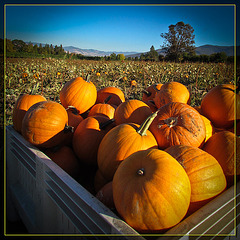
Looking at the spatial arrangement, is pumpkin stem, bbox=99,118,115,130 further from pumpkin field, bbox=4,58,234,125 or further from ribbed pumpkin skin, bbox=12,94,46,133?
pumpkin field, bbox=4,58,234,125

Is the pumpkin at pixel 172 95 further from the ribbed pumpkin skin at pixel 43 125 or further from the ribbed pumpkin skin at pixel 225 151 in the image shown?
the ribbed pumpkin skin at pixel 43 125

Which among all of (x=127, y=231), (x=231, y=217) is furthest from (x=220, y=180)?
(x=127, y=231)

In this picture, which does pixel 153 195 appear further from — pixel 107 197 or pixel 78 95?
pixel 78 95

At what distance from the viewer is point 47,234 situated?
5.14ft

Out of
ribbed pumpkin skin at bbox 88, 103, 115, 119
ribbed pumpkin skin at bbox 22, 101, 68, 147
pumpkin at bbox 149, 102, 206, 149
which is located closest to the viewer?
pumpkin at bbox 149, 102, 206, 149

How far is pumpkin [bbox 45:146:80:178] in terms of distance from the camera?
1.86 metres

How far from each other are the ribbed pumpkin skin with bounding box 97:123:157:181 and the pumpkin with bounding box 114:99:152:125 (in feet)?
1.08

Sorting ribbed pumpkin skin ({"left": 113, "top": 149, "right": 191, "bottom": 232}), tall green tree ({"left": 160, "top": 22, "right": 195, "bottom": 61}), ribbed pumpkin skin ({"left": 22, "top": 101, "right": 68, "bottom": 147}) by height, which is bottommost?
ribbed pumpkin skin ({"left": 113, "top": 149, "right": 191, "bottom": 232})

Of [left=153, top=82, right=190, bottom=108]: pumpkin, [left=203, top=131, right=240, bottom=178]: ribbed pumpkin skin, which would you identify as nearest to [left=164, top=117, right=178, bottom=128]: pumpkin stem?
[left=203, top=131, right=240, bottom=178]: ribbed pumpkin skin

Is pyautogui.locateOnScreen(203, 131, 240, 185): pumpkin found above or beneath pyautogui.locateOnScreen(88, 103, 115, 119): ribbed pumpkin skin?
beneath

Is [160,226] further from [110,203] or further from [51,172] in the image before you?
[51,172]

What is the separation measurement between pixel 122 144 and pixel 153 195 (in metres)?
0.53

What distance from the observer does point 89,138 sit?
185 cm

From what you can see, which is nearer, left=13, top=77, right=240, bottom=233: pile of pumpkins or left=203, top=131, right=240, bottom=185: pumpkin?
left=13, top=77, right=240, bottom=233: pile of pumpkins
